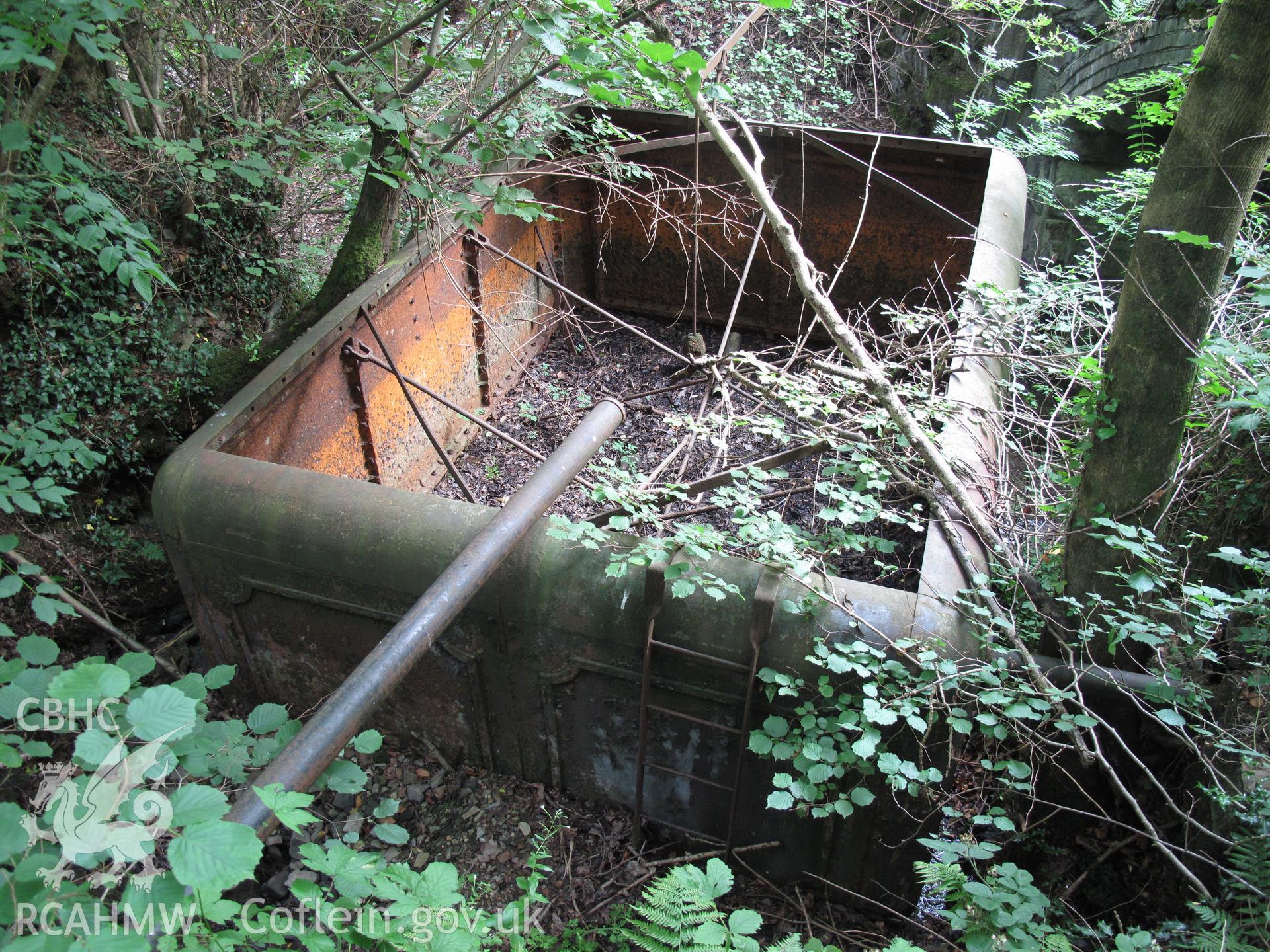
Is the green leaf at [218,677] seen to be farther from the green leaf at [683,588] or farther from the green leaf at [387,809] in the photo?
the green leaf at [683,588]

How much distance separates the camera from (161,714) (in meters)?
1.54

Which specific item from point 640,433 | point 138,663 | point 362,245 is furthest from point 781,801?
point 362,245

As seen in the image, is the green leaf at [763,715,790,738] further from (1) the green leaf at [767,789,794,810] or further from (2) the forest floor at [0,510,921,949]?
(2) the forest floor at [0,510,921,949]

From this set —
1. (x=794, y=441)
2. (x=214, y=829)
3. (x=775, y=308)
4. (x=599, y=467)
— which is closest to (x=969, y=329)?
(x=794, y=441)

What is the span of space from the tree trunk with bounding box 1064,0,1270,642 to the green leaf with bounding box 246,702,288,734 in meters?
2.50

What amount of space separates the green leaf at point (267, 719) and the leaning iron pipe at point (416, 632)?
0.16 metres

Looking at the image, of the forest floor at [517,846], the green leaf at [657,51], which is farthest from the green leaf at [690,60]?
the forest floor at [517,846]

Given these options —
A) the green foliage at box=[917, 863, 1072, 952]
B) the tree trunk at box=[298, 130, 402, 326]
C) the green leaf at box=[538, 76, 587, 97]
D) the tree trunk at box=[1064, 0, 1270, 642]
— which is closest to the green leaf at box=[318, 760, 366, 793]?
the green foliage at box=[917, 863, 1072, 952]

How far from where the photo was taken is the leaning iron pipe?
1.77 meters

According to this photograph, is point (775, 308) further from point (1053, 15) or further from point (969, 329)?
point (1053, 15)

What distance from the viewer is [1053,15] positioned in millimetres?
8250

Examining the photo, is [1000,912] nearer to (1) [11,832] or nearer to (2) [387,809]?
(2) [387,809]

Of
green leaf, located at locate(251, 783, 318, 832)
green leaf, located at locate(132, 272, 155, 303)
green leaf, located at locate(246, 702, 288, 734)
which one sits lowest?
green leaf, located at locate(246, 702, 288, 734)

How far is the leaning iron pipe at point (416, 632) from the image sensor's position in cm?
177
